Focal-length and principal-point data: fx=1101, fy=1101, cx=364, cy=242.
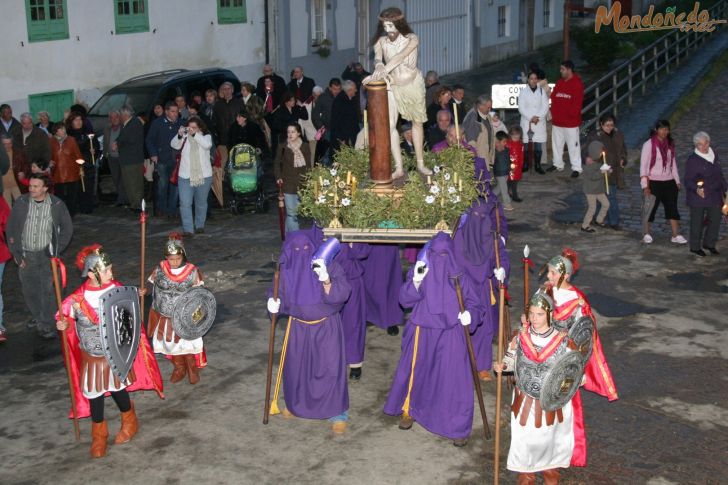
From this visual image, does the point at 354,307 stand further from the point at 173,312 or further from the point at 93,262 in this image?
the point at 93,262

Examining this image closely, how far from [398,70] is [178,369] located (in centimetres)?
351

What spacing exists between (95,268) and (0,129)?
865cm

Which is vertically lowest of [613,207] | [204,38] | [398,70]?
[613,207]

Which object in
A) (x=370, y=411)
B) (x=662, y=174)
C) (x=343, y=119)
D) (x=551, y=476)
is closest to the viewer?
(x=551, y=476)

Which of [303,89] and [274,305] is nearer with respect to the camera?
[274,305]

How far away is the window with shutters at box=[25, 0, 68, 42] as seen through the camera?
19812mm

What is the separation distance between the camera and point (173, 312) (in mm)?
10172

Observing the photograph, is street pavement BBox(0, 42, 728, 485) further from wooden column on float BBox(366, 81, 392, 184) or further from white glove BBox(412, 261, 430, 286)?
wooden column on float BBox(366, 81, 392, 184)

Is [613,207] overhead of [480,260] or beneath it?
beneath

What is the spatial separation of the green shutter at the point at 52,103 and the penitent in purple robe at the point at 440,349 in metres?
12.8

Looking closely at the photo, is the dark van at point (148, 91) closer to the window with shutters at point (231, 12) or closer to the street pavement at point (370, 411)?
the window with shutters at point (231, 12)

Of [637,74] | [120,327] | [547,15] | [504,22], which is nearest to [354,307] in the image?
[120,327]

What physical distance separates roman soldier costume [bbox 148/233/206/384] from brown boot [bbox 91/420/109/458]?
1.43 meters

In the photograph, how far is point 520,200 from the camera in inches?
688
